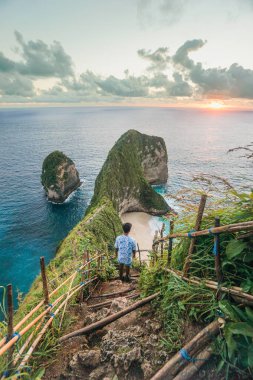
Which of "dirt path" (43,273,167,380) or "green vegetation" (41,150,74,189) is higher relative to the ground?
"dirt path" (43,273,167,380)

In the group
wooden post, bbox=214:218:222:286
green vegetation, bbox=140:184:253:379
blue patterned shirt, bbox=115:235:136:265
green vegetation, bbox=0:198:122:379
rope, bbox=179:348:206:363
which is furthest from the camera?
blue patterned shirt, bbox=115:235:136:265

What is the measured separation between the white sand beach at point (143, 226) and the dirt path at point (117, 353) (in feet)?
75.3

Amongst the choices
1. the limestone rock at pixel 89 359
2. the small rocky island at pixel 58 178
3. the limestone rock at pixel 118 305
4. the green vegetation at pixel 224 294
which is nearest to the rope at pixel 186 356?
the green vegetation at pixel 224 294

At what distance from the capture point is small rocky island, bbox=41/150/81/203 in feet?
139

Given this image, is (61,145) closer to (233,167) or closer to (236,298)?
(233,167)

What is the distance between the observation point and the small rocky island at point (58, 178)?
4231cm

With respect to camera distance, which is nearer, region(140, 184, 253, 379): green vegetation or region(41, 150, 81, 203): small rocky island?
region(140, 184, 253, 379): green vegetation

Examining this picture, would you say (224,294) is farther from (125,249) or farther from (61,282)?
(125,249)

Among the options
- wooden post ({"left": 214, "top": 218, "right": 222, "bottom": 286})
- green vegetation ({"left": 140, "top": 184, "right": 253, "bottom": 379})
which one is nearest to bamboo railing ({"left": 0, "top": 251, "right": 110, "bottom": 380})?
green vegetation ({"left": 140, "top": 184, "right": 253, "bottom": 379})

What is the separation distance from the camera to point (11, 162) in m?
66.9

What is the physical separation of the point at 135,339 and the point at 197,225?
2.00 m

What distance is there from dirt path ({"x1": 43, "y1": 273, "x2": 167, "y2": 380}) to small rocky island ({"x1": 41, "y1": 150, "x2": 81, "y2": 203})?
39273mm

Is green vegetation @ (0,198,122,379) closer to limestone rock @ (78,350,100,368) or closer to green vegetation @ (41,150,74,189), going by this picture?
limestone rock @ (78,350,100,368)

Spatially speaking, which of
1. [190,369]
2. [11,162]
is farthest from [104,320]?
[11,162]
